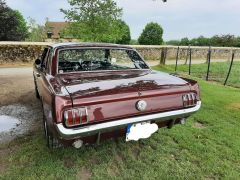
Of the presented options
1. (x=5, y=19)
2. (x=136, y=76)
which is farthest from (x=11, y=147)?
(x=5, y=19)

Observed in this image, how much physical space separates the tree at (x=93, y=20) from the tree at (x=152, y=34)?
40.8 ft

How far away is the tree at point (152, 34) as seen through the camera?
87.2 feet

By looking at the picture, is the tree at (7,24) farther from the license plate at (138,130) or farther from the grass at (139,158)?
the license plate at (138,130)

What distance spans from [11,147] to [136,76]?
209 cm

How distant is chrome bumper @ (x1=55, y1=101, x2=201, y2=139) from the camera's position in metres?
2.56

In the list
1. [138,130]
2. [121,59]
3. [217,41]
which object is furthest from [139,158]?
[217,41]

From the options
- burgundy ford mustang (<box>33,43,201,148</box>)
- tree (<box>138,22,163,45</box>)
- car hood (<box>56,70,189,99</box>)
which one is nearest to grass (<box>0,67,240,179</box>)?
burgundy ford mustang (<box>33,43,201,148</box>)

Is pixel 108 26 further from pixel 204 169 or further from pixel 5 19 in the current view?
pixel 204 169

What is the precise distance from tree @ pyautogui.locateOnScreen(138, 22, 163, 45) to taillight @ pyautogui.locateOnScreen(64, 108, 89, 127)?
24773mm

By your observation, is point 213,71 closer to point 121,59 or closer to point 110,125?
point 121,59

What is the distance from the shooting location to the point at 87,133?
2637mm

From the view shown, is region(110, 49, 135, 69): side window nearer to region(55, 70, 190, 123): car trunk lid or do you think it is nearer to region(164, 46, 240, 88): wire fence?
region(55, 70, 190, 123): car trunk lid

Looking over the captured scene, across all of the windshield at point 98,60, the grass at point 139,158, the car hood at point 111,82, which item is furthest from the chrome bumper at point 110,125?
the windshield at point 98,60

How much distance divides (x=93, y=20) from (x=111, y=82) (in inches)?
472
